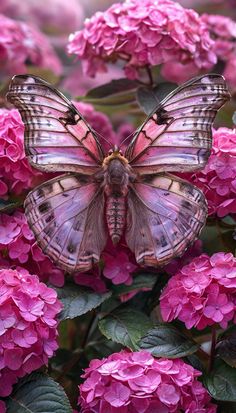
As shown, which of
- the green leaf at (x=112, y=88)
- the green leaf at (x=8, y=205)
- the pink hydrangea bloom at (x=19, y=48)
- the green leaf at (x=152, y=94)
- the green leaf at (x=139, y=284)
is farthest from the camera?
the pink hydrangea bloom at (x=19, y=48)

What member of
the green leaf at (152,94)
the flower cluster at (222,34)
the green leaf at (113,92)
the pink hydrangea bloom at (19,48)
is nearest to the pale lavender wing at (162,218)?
the green leaf at (152,94)

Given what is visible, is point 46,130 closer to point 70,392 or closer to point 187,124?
point 187,124

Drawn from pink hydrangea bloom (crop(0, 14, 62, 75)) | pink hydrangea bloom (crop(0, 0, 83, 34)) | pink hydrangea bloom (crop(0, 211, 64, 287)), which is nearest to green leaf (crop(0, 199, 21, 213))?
pink hydrangea bloom (crop(0, 211, 64, 287))

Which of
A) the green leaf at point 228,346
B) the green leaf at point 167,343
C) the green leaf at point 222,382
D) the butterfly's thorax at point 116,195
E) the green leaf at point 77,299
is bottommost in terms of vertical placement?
the green leaf at point 222,382

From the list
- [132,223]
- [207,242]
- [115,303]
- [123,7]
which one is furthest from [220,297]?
[123,7]

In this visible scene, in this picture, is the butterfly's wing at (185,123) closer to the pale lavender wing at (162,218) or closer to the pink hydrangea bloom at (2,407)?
the pale lavender wing at (162,218)

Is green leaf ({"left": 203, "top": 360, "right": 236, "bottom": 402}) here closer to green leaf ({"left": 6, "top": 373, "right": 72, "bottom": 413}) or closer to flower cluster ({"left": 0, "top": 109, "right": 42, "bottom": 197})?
green leaf ({"left": 6, "top": 373, "right": 72, "bottom": 413})

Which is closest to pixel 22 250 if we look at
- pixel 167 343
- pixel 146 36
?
pixel 167 343
